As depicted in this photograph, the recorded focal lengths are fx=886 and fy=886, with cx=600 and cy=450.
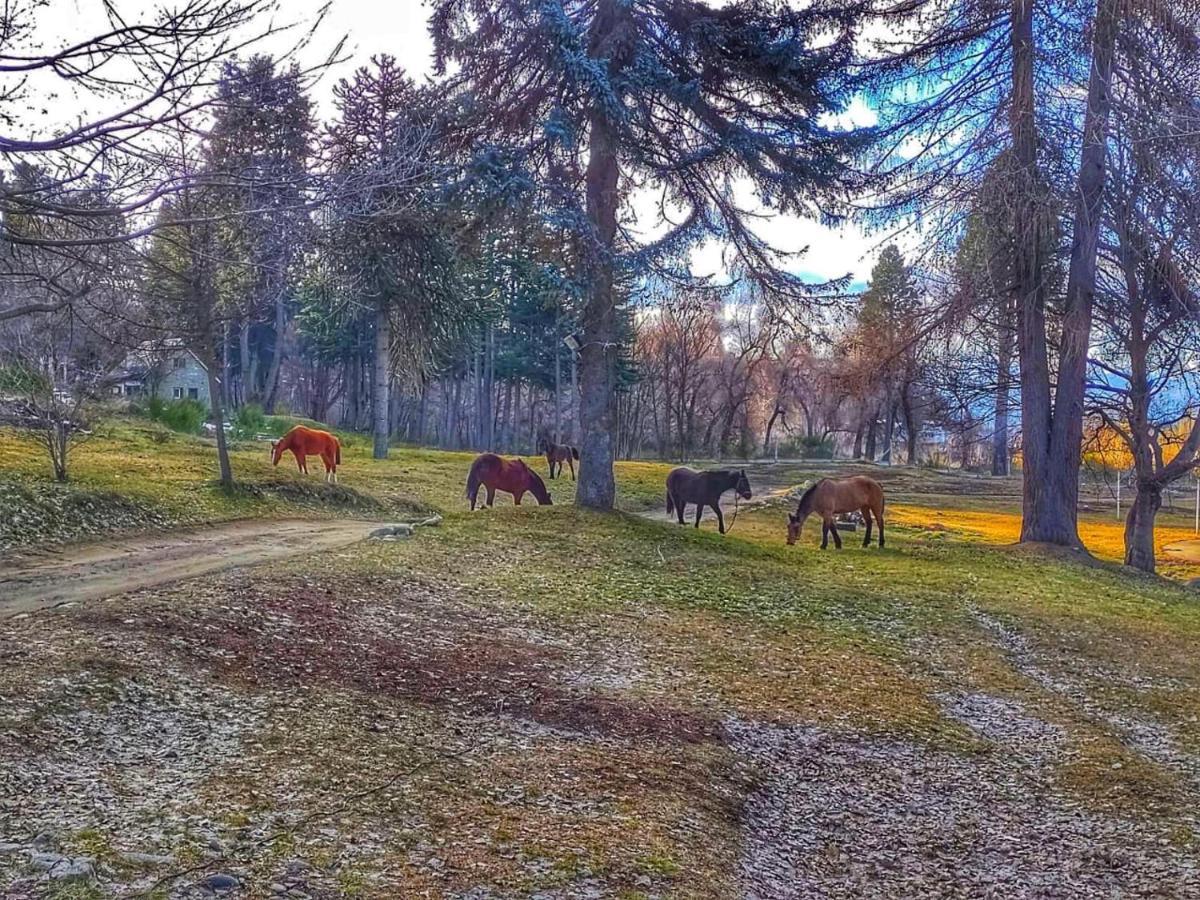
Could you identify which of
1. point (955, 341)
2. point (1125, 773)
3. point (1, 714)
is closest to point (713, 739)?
point (1125, 773)

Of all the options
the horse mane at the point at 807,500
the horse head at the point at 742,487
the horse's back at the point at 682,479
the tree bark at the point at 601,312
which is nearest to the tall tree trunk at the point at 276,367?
the horse's back at the point at 682,479

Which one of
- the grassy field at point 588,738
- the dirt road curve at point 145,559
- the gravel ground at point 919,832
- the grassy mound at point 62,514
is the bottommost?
the gravel ground at point 919,832

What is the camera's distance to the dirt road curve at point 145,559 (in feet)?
25.7

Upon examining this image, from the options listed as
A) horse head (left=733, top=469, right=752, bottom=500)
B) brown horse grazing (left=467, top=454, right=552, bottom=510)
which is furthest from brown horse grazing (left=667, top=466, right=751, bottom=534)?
brown horse grazing (left=467, top=454, right=552, bottom=510)

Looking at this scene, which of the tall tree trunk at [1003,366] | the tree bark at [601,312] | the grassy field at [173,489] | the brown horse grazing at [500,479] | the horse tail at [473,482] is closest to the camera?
the grassy field at [173,489]

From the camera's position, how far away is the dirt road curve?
7.83m

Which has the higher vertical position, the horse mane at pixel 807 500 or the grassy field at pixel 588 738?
the horse mane at pixel 807 500

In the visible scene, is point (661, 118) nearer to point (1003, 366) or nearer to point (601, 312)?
point (601, 312)

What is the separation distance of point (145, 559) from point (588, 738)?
6.78m

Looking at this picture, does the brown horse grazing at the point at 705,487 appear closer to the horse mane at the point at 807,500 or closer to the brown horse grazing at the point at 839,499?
the horse mane at the point at 807,500

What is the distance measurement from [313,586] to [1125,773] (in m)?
6.53

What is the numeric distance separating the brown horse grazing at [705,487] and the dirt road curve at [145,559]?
608 cm

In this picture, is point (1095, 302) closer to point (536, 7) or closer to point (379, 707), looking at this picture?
point (536, 7)

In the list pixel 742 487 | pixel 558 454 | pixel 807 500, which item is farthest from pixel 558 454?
pixel 807 500
